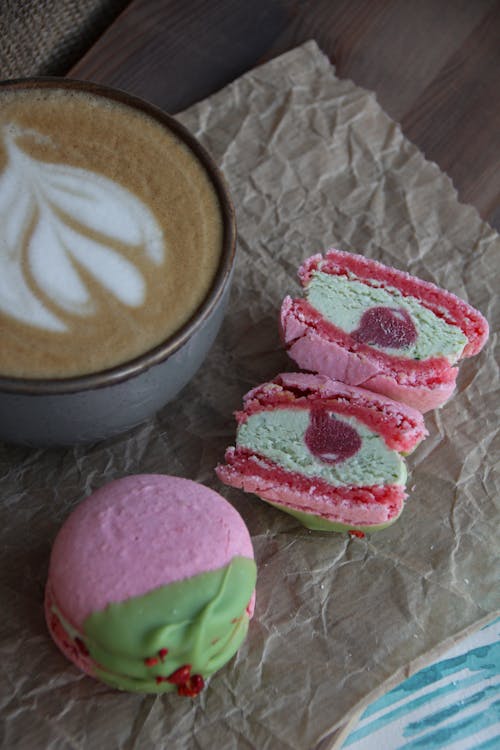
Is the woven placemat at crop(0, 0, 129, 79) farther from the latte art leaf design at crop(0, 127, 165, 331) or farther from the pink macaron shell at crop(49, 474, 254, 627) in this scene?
the pink macaron shell at crop(49, 474, 254, 627)

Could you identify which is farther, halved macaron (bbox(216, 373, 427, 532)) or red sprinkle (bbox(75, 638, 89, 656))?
halved macaron (bbox(216, 373, 427, 532))

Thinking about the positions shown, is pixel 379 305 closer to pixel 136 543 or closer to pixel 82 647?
pixel 136 543

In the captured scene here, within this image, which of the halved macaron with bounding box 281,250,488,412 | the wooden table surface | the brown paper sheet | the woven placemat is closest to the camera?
the brown paper sheet

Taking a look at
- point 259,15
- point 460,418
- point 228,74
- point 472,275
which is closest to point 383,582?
point 460,418

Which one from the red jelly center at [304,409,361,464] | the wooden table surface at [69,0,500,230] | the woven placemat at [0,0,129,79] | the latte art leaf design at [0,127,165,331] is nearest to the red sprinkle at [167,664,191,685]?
the red jelly center at [304,409,361,464]

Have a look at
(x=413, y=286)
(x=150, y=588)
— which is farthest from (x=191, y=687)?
(x=413, y=286)

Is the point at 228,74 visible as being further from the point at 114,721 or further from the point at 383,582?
the point at 114,721
